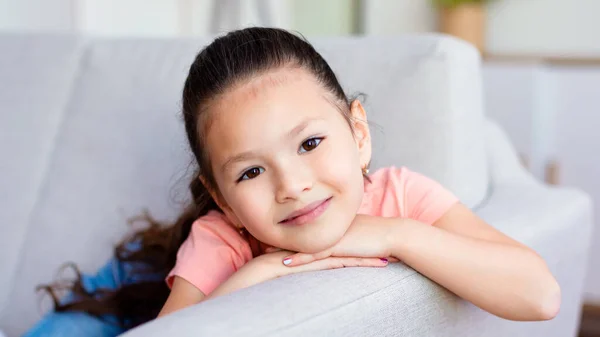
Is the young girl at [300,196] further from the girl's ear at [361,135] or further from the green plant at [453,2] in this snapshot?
the green plant at [453,2]

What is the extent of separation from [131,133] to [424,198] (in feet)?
2.32

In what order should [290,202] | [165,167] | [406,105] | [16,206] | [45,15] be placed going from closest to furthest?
[290,202], [406,105], [165,167], [16,206], [45,15]

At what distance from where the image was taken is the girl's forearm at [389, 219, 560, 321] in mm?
1006

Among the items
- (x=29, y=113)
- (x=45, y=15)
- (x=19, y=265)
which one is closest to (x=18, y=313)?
(x=19, y=265)

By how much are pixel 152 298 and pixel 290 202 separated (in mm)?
541

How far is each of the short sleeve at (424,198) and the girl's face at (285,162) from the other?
0.16m

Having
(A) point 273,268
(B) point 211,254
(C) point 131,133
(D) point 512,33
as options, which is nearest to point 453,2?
(D) point 512,33

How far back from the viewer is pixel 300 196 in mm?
963

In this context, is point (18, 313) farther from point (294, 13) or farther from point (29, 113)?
point (294, 13)

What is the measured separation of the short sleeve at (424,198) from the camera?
1148 millimetres

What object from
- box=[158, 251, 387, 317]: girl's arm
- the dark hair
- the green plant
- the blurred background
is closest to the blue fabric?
the dark hair

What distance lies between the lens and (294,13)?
371 cm

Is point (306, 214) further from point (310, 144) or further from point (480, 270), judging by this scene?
point (480, 270)

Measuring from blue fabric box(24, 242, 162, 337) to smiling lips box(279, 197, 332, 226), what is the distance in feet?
1.76
